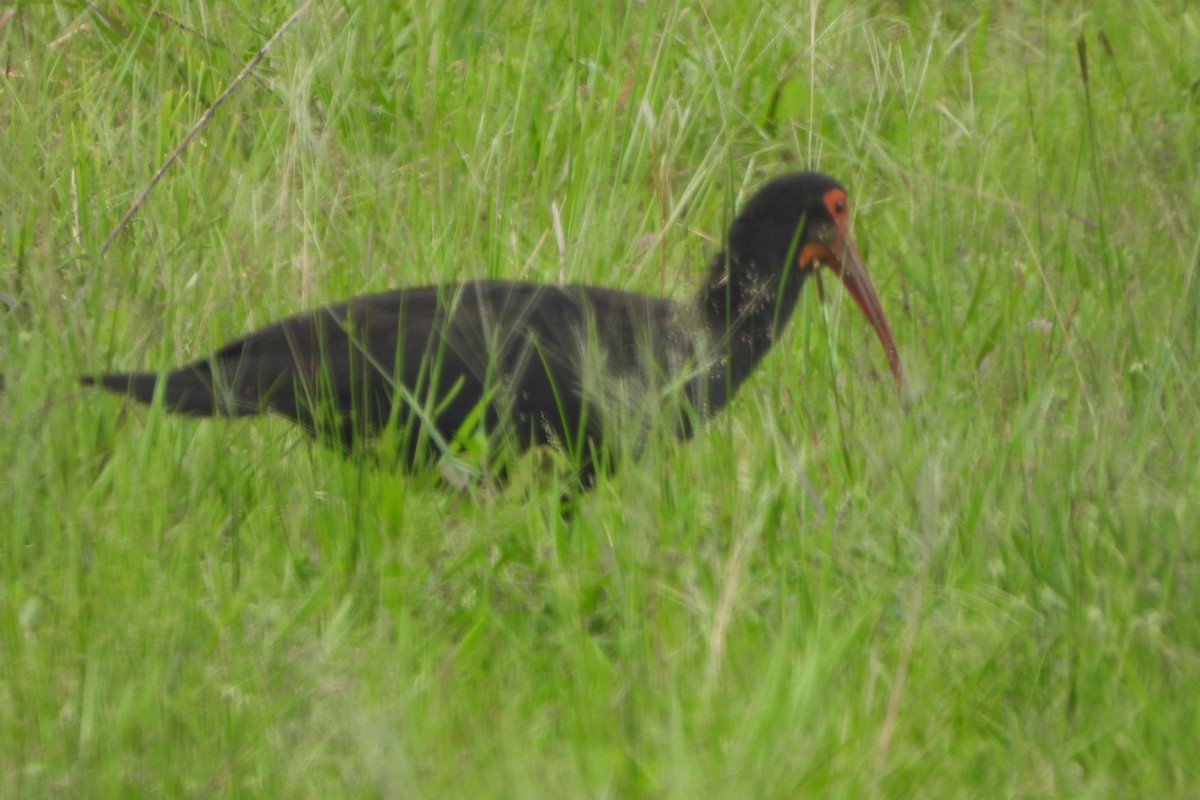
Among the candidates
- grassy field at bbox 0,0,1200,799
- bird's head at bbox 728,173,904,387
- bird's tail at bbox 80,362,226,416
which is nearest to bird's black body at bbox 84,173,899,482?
bird's tail at bbox 80,362,226,416

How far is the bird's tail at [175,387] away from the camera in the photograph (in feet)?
11.9

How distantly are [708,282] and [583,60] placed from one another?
1456 mm

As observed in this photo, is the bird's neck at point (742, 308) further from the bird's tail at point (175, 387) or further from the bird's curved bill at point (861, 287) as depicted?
the bird's tail at point (175, 387)

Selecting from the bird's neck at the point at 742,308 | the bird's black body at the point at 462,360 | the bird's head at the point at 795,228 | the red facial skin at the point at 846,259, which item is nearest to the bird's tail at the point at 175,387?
the bird's black body at the point at 462,360

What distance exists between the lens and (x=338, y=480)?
11.0ft

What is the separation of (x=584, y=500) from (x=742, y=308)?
42.8 inches

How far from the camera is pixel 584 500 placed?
3.34 m

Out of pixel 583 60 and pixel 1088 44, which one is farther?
pixel 1088 44

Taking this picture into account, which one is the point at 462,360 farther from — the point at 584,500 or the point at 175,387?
the point at 584,500

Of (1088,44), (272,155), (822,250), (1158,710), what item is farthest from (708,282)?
(1088,44)

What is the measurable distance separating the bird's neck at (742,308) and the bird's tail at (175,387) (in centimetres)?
114

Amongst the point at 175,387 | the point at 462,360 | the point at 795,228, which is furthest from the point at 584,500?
the point at 795,228

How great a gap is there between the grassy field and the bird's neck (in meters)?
0.13

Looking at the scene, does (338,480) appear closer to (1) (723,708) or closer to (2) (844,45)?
(1) (723,708)
